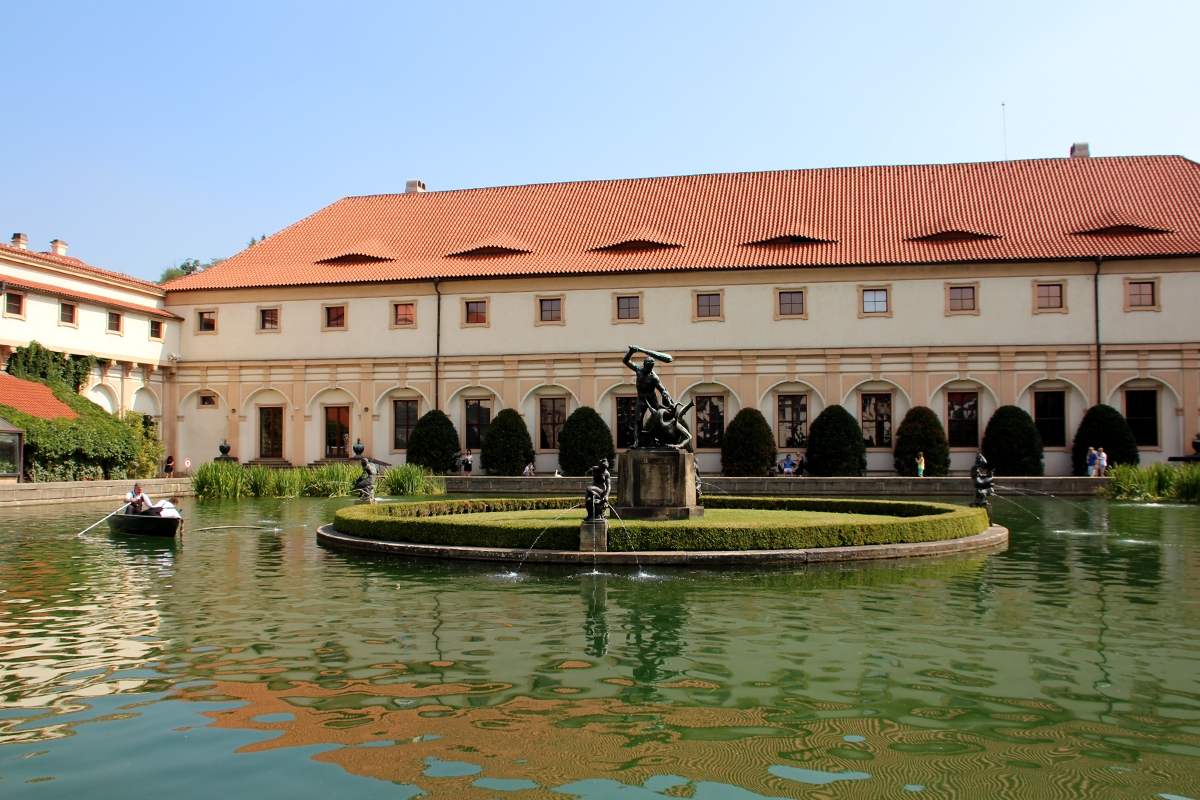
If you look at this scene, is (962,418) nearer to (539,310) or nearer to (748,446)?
(748,446)

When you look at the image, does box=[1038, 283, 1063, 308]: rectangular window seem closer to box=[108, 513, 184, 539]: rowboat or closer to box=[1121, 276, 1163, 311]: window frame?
box=[1121, 276, 1163, 311]: window frame

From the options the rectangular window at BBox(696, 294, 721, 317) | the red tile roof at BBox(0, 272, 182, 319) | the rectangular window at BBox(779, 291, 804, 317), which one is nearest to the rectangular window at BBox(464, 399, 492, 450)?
the rectangular window at BBox(696, 294, 721, 317)

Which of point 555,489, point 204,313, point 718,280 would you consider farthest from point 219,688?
point 204,313

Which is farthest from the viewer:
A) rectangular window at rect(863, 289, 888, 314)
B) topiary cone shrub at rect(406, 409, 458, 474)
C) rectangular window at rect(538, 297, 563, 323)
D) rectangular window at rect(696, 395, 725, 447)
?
rectangular window at rect(538, 297, 563, 323)

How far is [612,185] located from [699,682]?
4075 centimetres

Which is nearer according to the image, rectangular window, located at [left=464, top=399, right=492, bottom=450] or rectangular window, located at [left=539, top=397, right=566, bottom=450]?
rectangular window, located at [left=539, top=397, right=566, bottom=450]

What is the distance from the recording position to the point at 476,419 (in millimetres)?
41531

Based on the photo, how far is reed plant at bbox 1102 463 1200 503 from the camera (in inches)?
1029

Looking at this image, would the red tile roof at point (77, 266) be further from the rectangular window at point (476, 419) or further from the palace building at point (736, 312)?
the rectangular window at point (476, 419)

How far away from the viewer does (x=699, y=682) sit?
7.82 m

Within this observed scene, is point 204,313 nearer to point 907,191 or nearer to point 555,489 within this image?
point 555,489

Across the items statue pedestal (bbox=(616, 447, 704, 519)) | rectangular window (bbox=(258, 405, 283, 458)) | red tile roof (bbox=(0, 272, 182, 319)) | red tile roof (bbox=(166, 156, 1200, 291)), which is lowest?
statue pedestal (bbox=(616, 447, 704, 519))

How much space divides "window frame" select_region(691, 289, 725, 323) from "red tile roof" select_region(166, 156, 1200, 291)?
1.14 metres

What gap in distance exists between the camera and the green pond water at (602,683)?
228 inches
